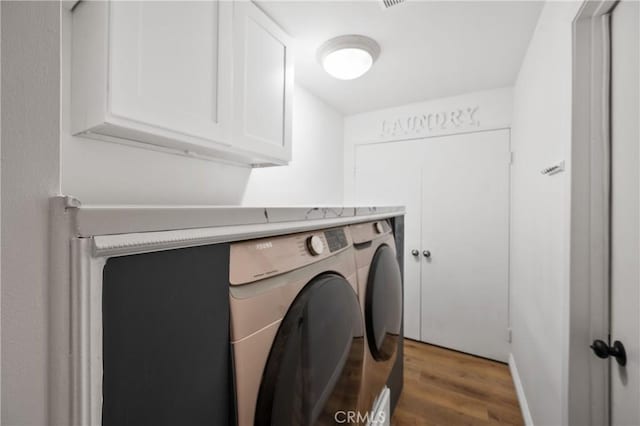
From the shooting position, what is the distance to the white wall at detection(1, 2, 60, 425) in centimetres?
28

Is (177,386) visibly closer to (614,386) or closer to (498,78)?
(614,386)

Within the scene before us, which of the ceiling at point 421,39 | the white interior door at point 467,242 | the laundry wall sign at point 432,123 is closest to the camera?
the ceiling at point 421,39

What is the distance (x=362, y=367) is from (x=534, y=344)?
4.04 ft

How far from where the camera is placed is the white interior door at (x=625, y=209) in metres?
0.80

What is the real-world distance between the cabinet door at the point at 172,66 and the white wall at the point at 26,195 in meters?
0.72

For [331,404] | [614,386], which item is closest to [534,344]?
[614,386]

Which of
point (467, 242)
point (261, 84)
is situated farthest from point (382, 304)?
point (467, 242)

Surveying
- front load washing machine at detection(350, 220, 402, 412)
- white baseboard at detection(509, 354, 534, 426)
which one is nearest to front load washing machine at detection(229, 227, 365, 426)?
front load washing machine at detection(350, 220, 402, 412)

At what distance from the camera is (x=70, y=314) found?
31 cm

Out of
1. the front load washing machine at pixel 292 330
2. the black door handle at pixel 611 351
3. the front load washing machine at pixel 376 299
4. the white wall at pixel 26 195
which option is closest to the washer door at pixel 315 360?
the front load washing machine at pixel 292 330

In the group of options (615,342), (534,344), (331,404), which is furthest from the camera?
(534,344)

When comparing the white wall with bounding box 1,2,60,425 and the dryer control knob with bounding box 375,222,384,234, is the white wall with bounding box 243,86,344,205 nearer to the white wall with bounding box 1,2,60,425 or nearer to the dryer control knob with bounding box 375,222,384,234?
the dryer control knob with bounding box 375,222,384,234

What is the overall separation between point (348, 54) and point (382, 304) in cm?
148

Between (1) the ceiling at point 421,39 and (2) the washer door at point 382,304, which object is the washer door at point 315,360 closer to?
(2) the washer door at point 382,304
